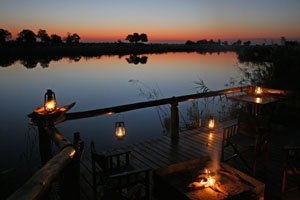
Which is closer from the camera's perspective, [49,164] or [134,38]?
[49,164]

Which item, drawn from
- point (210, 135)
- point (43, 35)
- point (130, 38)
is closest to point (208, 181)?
point (210, 135)

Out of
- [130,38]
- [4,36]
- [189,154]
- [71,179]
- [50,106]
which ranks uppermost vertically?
[130,38]

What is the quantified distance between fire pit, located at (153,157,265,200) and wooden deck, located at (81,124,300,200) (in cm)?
80

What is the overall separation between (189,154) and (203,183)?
6.89 ft

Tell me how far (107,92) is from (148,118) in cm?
776

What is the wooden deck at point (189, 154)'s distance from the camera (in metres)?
3.84

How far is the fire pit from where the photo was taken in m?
2.68

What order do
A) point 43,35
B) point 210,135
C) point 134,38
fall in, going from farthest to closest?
point 134,38 → point 43,35 → point 210,135

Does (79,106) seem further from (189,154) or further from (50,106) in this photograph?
(50,106)

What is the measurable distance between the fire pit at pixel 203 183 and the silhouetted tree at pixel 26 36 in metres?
99.9

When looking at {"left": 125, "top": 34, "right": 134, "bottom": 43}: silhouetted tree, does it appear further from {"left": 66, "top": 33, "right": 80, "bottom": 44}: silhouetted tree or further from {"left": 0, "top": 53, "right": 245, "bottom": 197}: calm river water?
{"left": 0, "top": 53, "right": 245, "bottom": 197}: calm river water

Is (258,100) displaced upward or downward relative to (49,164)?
downward

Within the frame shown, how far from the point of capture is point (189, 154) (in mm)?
4977

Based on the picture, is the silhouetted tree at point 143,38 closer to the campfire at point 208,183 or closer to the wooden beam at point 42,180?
the campfire at point 208,183
